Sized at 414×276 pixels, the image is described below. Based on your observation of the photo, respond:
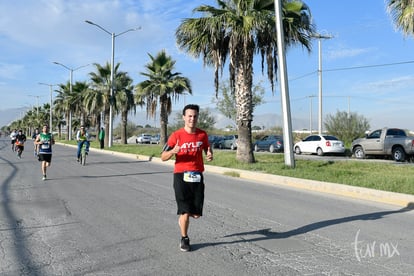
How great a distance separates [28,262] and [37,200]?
4.45 m

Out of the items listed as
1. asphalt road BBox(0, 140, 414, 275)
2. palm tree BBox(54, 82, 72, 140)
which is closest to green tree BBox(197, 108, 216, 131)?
palm tree BBox(54, 82, 72, 140)

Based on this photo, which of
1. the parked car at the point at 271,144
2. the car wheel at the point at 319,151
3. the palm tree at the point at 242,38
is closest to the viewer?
the palm tree at the point at 242,38

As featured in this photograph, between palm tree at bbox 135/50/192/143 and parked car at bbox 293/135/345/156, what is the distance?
31.0 feet

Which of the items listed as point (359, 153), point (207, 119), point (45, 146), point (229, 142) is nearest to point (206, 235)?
point (45, 146)

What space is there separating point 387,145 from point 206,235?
16.5m

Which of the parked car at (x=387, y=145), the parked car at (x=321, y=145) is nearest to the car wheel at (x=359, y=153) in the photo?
the parked car at (x=387, y=145)

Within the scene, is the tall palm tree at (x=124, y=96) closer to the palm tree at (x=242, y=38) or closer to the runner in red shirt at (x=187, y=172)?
the palm tree at (x=242, y=38)

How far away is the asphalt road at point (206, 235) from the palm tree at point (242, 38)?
7.11 meters

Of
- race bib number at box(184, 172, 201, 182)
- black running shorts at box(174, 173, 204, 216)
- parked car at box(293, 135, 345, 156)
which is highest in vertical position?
parked car at box(293, 135, 345, 156)

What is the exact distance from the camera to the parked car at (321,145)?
25500mm

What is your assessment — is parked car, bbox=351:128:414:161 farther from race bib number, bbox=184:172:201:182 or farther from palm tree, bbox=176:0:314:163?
race bib number, bbox=184:172:201:182

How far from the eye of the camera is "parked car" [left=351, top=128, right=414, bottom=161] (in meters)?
18.9

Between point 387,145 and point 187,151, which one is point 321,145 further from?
point 187,151

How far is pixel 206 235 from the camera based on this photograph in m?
5.94
